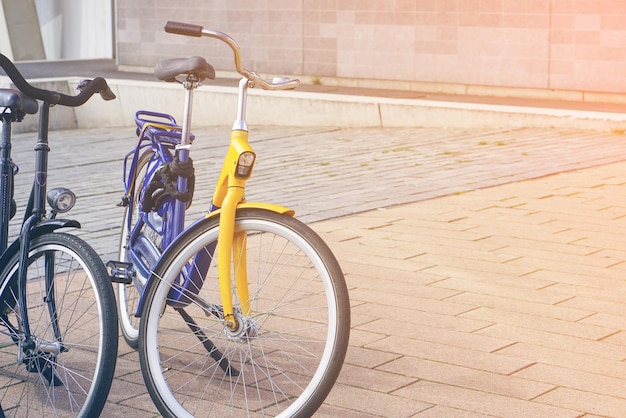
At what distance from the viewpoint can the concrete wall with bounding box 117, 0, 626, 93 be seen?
13898mm

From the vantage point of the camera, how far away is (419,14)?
613 inches

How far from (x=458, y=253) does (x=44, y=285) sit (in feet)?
Result: 10.2

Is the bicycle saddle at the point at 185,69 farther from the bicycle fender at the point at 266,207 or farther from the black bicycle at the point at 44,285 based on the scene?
the bicycle fender at the point at 266,207

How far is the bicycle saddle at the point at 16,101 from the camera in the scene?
13.6 ft

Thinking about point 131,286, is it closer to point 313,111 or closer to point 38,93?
point 38,93

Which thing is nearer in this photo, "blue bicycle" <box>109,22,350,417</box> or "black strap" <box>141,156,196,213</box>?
"blue bicycle" <box>109,22,350,417</box>

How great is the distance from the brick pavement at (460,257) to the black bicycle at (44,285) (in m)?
0.23

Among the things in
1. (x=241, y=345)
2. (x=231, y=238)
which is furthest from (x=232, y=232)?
(x=241, y=345)

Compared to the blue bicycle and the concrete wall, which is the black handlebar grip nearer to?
the blue bicycle

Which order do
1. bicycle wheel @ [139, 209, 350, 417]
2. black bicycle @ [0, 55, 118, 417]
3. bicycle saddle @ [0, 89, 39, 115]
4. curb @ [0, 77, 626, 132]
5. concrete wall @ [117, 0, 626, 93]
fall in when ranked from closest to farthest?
1. bicycle wheel @ [139, 209, 350, 417]
2. black bicycle @ [0, 55, 118, 417]
3. bicycle saddle @ [0, 89, 39, 115]
4. curb @ [0, 77, 626, 132]
5. concrete wall @ [117, 0, 626, 93]

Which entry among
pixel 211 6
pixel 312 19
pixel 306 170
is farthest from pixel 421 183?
pixel 211 6

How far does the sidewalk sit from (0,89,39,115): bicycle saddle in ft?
3.70

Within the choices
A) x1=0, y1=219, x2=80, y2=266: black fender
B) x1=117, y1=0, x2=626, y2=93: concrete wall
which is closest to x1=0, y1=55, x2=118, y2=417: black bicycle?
x1=0, y1=219, x2=80, y2=266: black fender

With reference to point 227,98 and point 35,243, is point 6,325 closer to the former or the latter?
point 35,243
